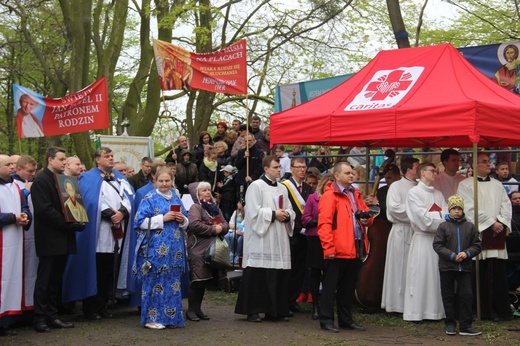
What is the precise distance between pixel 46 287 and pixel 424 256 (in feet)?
15.4

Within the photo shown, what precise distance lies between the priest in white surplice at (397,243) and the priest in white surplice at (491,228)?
721mm

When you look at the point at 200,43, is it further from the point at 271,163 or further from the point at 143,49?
the point at 271,163

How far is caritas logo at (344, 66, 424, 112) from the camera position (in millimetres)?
11062

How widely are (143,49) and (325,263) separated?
1757 centimetres

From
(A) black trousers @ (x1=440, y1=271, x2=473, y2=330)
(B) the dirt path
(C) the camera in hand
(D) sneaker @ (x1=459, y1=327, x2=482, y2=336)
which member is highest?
(C) the camera in hand

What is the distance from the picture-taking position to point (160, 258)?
33.6 feet

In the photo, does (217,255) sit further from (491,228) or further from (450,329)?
(491,228)

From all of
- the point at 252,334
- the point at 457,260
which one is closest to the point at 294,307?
the point at 252,334

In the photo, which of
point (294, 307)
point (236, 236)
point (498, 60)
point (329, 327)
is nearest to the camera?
point (329, 327)

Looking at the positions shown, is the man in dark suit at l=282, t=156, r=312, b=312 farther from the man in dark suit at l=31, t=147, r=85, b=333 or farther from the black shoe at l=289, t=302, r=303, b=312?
the man in dark suit at l=31, t=147, r=85, b=333

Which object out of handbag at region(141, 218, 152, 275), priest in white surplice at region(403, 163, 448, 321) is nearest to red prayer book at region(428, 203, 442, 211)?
priest in white surplice at region(403, 163, 448, 321)

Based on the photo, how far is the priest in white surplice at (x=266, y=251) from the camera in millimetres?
10922

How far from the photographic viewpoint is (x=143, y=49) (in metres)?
27.2

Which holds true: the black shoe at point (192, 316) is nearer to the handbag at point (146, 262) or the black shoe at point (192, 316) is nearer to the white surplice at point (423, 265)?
the handbag at point (146, 262)
